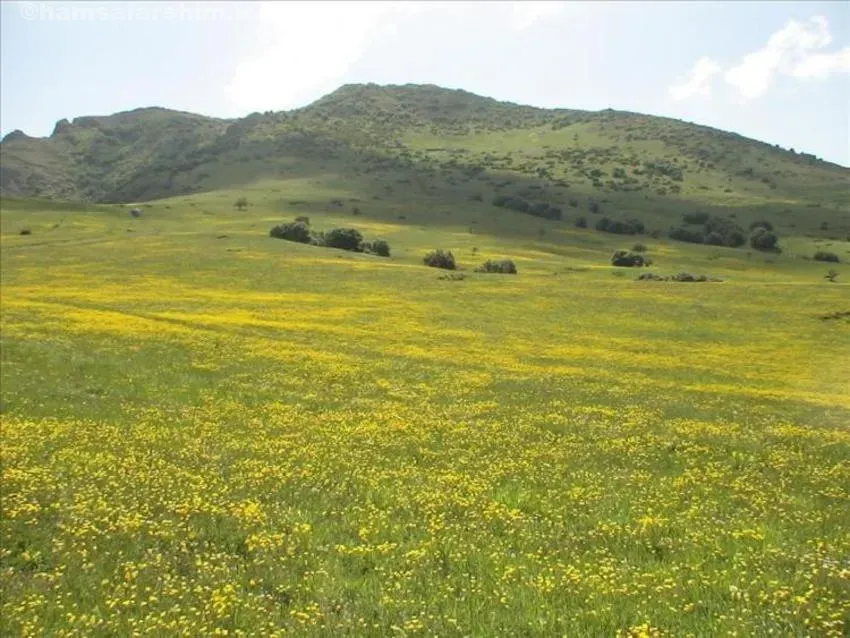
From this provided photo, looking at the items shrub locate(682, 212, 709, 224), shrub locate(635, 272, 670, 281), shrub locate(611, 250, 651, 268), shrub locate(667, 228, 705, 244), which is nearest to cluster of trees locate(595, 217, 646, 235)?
shrub locate(667, 228, 705, 244)

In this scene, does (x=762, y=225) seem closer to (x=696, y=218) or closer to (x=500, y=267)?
(x=696, y=218)

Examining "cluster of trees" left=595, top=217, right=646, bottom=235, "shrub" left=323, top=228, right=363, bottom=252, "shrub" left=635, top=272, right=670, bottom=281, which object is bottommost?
"shrub" left=635, top=272, right=670, bottom=281

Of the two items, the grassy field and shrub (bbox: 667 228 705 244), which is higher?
shrub (bbox: 667 228 705 244)

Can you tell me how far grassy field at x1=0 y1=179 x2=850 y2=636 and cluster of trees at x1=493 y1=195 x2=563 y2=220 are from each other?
124860 mm

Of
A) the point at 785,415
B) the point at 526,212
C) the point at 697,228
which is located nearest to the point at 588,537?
the point at 785,415

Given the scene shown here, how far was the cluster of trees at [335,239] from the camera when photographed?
10675 centimetres

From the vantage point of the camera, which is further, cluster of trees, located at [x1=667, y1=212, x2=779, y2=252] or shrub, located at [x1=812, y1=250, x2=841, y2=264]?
cluster of trees, located at [x1=667, y1=212, x2=779, y2=252]

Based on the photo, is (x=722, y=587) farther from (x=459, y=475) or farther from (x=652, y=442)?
(x=652, y=442)

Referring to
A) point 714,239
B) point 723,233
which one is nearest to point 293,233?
point 714,239

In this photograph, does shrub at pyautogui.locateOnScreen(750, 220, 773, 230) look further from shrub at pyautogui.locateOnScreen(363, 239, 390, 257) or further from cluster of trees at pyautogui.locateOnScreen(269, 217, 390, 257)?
cluster of trees at pyautogui.locateOnScreen(269, 217, 390, 257)

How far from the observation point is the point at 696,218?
6639 inches

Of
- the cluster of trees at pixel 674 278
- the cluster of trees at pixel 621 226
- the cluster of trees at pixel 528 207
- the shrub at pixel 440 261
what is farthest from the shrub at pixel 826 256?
the cluster of trees at pixel 528 207

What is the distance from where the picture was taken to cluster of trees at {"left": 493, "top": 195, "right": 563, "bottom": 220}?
18162 centimetres

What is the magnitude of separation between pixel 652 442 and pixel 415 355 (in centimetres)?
1981
